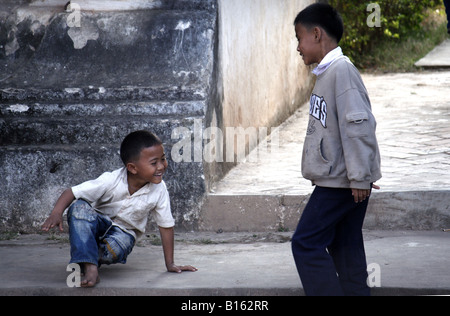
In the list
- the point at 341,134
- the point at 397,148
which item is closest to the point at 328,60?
the point at 341,134

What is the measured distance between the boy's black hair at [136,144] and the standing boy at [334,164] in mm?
964

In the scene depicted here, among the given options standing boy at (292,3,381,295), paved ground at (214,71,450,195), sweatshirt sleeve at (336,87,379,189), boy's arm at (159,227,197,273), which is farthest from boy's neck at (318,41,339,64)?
paved ground at (214,71,450,195)

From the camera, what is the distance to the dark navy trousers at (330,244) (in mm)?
3369

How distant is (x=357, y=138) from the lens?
326 cm

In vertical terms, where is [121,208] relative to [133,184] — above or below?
below

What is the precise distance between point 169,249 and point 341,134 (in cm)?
128

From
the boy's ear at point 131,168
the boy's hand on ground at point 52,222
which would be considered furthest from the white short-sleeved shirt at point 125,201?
the boy's hand on ground at point 52,222

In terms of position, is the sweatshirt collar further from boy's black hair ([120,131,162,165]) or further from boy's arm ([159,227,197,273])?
boy's arm ([159,227,197,273])

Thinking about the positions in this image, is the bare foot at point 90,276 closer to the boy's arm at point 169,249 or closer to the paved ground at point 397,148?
the boy's arm at point 169,249

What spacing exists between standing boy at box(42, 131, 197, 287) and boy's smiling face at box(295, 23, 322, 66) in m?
1.01

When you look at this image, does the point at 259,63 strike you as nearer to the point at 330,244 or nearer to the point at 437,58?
the point at 330,244

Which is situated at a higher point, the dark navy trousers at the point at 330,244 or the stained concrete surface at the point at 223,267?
the dark navy trousers at the point at 330,244

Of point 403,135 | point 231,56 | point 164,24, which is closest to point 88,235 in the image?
point 164,24
